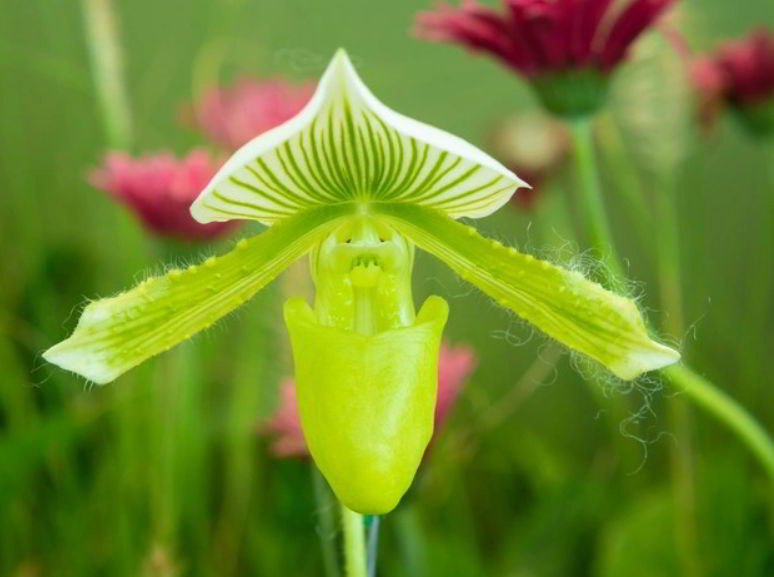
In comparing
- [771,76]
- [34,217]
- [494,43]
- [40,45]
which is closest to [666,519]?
[771,76]

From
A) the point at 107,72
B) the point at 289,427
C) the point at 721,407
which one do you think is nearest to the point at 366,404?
the point at 721,407

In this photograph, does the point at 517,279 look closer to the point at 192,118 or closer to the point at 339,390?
the point at 339,390

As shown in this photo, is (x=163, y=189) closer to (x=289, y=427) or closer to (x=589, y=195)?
(x=289, y=427)

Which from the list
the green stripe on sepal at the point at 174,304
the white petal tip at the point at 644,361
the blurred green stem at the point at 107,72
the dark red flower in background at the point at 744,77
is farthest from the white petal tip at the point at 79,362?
the dark red flower in background at the point at 744,77

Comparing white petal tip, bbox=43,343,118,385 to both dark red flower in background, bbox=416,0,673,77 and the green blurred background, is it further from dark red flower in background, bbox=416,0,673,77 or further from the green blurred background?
dark red flower in background, bbox=416,0,673,77

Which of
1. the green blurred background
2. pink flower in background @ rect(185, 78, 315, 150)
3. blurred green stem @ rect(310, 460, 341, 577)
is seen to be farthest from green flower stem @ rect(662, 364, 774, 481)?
pink flower in background @ rect(185, 78, 315, 150)
